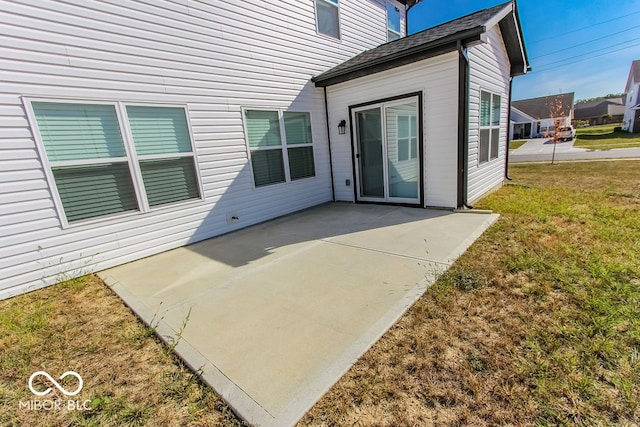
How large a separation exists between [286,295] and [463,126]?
4.14 meters

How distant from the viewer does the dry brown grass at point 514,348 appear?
150 cm

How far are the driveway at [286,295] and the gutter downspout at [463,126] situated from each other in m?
0.60

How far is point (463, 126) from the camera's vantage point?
487cm

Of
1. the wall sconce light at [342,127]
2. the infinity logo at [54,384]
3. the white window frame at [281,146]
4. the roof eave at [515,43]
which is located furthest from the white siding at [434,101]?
the infinity logo at [54,384]

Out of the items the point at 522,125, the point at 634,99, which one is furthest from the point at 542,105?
the point at 634,99

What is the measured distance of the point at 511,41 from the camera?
22.0 feet

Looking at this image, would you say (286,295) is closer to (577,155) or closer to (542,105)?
(577,155)

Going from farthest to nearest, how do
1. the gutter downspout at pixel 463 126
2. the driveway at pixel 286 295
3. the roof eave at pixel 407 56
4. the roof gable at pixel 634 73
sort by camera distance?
the roof gable at pixel 634 73, the gutter downspout at pixel 463 126, the roof eave at pixel 407 56, the driveway at pixel 286 295

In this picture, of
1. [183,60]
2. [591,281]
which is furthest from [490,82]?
[183,60]

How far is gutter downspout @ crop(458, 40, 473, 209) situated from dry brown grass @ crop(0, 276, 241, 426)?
4.95 meters

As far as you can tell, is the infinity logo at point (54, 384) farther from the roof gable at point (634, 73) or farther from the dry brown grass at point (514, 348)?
the roof gable at point (634, 73)

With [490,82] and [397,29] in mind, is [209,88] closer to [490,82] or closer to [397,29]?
[490,82]

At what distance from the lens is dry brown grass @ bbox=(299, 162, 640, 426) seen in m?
1.50

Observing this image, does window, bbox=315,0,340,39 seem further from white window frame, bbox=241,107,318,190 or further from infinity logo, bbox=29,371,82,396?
infinity logo, bbox=29,371,82,396
